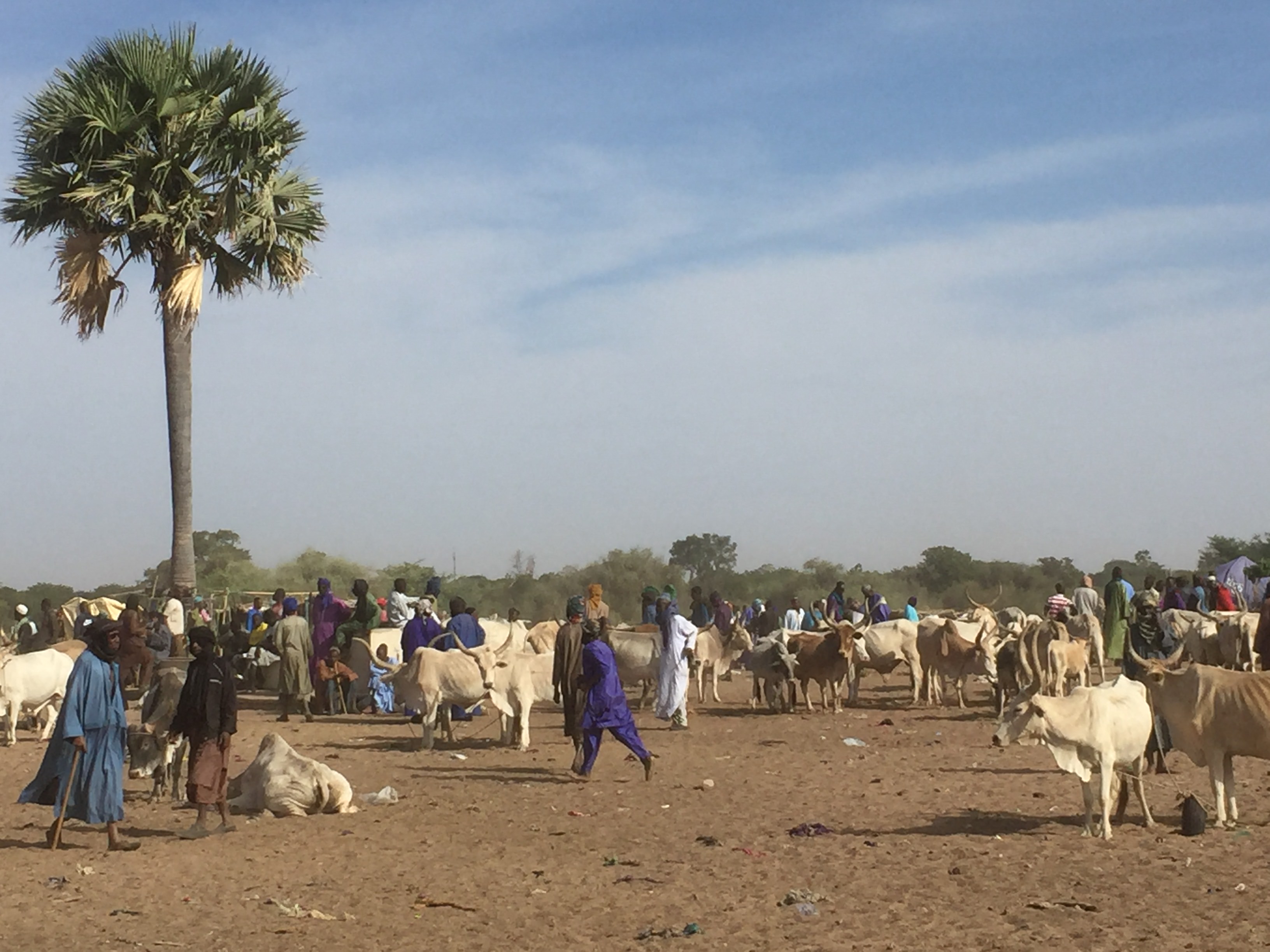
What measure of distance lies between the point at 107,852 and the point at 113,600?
20.3 meters

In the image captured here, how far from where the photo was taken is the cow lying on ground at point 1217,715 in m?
10.6

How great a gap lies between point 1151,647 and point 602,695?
5.90m

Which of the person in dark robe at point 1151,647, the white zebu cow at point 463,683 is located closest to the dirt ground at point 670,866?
the person in dark robe at point 1151,647

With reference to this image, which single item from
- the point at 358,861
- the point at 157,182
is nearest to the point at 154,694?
the point at 358,861

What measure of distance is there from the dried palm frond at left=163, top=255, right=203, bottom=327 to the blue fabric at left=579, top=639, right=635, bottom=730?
470 inches

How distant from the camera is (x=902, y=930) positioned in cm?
820

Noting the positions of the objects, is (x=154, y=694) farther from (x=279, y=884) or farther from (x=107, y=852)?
(x=279, y=884)

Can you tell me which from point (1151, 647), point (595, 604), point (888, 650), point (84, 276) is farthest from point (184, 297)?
point (1151, 647)

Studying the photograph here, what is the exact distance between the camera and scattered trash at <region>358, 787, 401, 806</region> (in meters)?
13.0

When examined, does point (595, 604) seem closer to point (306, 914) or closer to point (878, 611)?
point (306, 914)

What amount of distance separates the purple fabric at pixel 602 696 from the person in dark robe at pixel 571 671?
57cm

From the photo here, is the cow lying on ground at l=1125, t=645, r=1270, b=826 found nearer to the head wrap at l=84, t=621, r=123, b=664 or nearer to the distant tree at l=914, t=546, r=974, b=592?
the head wrap at l=84, t=621, r=123, b=664

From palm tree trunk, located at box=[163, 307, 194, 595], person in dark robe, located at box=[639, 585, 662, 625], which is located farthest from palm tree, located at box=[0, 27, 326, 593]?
person in dark robe, located at box=[639, 585, 662, 625]

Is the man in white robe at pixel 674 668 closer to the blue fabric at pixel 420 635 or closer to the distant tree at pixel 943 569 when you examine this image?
the blue fabric at pixel 420 635
